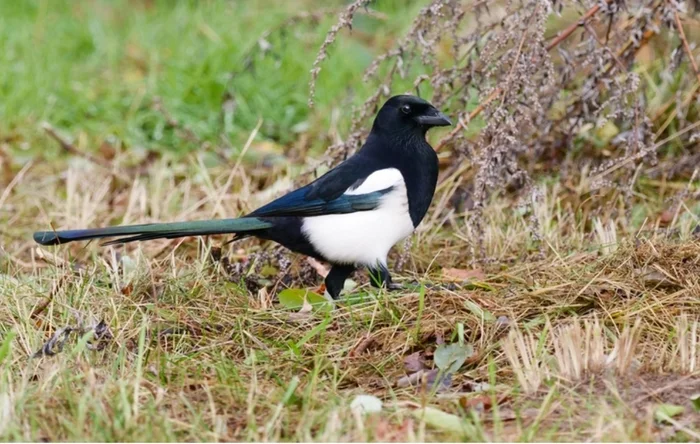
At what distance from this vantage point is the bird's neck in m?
3.22

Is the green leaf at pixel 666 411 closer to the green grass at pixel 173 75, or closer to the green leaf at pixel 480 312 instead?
the green leaf at pixel 480 312

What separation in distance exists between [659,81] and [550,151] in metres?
0.69

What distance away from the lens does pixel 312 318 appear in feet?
9.66

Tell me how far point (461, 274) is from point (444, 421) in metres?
1.25

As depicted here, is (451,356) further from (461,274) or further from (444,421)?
(461,274)

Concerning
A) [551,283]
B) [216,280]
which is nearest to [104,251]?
[216,280]

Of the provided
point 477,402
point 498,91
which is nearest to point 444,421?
point 477,402

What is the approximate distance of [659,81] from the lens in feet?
14.9

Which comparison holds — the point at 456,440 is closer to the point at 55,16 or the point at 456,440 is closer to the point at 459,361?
the point at 459,361

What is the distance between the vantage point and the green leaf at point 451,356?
8.55ft

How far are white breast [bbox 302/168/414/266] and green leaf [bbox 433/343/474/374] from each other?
0.58m

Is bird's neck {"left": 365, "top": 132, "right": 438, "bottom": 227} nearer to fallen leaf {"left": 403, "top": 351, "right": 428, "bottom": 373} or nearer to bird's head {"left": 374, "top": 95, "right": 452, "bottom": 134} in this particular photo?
bird's head {"left": 374, "top": 95, "right": 452, "bottom": 134}

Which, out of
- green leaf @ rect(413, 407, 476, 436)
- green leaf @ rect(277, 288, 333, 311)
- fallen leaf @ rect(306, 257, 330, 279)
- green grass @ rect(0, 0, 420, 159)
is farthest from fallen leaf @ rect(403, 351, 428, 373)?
green grass @ rect(0, 0, 420, 159)

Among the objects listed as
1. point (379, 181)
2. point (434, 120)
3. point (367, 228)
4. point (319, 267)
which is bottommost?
point (319, 267)
